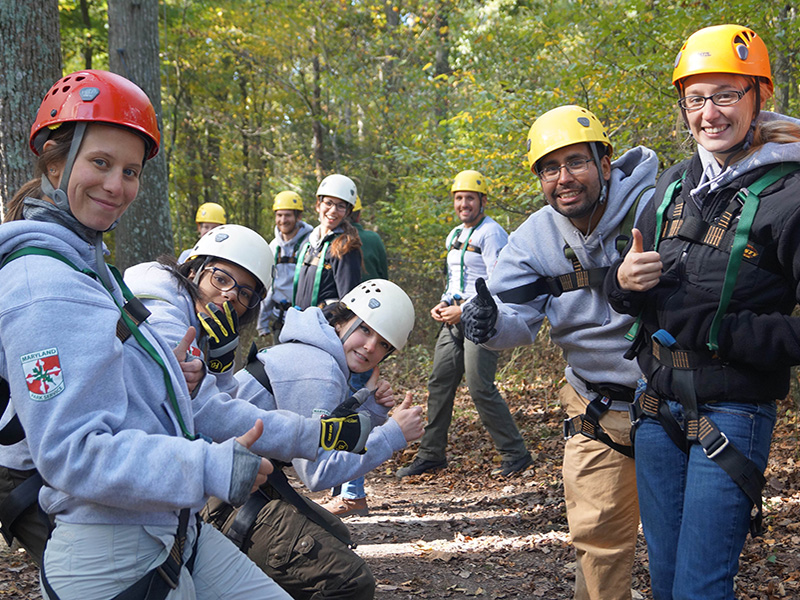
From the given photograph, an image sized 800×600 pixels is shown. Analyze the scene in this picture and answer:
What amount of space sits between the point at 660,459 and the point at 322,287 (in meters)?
4.80

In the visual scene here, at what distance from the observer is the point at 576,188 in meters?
3.60

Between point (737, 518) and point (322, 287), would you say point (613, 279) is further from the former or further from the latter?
point (322, 287)

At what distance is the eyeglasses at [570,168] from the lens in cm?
359

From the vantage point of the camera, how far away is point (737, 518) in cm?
262

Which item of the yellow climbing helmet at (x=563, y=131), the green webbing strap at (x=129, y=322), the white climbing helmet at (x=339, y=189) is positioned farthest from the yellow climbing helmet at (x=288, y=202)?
the green webbing strap at (x=129, y=322)

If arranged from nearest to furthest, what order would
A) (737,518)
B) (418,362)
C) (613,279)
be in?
(737,518)
(613,279)
(418,362)

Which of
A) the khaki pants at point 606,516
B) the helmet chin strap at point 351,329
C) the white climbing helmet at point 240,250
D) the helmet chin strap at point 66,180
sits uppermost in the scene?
the helmet chin strap at point 66,180

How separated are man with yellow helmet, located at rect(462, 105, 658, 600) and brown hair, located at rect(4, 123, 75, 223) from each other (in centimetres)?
206

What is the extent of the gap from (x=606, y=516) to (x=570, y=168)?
1807mm

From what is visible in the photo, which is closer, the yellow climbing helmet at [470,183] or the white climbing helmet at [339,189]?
the white climbing helmet at [339,189]

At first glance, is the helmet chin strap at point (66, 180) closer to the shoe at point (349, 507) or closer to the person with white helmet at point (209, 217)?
the shoe at point (349, 507)

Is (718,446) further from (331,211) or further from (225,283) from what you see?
(331,211)

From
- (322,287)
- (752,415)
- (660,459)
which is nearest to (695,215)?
(752,415)

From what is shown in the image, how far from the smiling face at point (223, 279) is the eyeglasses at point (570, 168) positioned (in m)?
1.75
